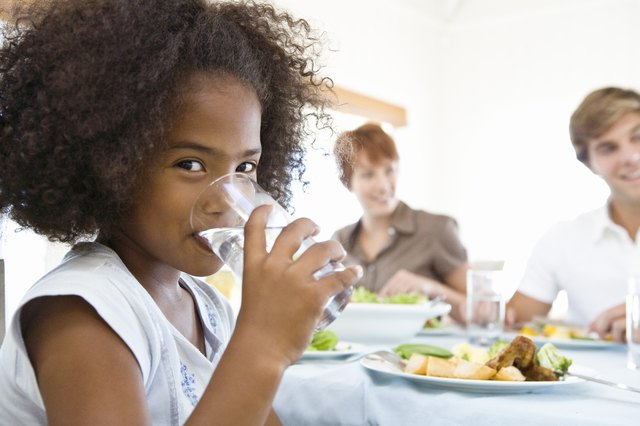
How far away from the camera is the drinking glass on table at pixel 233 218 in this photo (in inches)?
30.5

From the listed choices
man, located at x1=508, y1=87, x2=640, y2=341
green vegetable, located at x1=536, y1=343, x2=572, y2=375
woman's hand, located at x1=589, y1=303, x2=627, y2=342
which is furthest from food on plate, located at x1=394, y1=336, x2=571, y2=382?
man, located at x1=508, y1=87, x2=640, y2=341

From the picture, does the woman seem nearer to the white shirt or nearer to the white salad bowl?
the white shirt

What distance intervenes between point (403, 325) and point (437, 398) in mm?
572

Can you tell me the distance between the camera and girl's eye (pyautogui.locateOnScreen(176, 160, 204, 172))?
0.85 metres

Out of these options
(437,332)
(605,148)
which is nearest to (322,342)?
(437,332)

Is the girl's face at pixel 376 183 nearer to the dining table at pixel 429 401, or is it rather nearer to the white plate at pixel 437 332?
the white plate at pixel 437 332

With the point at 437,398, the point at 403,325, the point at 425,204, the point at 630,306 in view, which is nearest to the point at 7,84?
the point at 437,398

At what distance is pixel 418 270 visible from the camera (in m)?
3.04

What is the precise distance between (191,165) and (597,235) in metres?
1.86

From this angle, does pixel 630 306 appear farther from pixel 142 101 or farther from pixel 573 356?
pixel 142 101

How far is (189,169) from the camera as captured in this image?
0.85 metres

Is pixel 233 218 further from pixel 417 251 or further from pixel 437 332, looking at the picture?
pixel 417 251

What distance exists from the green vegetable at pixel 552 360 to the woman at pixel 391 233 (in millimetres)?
1864

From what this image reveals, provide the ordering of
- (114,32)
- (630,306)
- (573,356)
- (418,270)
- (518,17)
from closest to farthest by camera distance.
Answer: (114,32) < (630,306) < (573,356) < (418,270) < (518,17)
